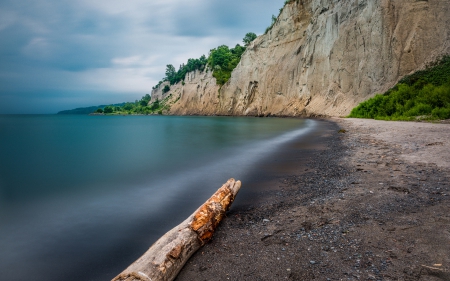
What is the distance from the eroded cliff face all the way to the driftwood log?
31713 millimetres

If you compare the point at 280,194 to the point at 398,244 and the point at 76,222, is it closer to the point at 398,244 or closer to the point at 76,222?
the point at 398,244

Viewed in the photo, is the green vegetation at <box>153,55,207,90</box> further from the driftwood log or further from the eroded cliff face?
the driftwood log

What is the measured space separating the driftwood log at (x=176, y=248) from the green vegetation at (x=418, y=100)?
1880cm

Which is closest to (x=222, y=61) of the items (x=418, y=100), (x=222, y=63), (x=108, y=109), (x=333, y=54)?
(x=222, y=63)

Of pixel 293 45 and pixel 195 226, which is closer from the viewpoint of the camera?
pixel 195 226

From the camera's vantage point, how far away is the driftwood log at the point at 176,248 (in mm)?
2334

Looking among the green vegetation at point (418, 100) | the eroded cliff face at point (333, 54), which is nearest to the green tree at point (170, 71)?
the eroded cliff face at point (333, 54)

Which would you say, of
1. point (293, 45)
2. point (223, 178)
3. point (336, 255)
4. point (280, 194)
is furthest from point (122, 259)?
point (293, 45)

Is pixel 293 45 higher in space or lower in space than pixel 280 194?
higher

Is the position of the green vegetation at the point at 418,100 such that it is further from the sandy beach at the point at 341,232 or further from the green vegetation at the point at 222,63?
the green vegetation at the point at 222,63

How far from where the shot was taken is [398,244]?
106 inches

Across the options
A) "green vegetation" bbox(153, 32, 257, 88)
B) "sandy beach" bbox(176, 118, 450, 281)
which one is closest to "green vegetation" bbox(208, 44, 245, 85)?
"green vegetation" bbox(153, 32, 257, 88)

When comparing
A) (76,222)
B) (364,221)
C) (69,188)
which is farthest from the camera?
(69,188)

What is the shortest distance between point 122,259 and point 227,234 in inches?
51.3
